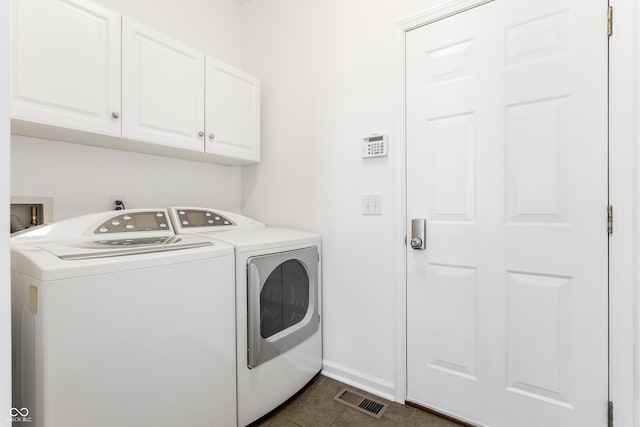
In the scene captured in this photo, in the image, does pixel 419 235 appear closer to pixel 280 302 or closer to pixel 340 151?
pixel 340 151

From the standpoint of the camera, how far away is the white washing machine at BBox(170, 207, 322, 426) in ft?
4.74

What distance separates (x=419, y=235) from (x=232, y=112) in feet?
4.64

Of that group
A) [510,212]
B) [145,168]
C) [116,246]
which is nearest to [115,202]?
[145,168]

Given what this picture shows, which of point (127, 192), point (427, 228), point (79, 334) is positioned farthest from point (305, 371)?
point (127, 192)

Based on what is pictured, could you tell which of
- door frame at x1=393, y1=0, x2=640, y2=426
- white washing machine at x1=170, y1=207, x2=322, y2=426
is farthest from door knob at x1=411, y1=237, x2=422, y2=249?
door frame at x1=393, y1=0, x2=640, y2=426

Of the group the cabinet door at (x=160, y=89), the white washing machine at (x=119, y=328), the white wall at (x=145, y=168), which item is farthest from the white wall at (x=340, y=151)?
the white washing machine at (x=119, y=328)

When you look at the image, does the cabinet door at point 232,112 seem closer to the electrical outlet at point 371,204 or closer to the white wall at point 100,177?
the white wall at point 100,177

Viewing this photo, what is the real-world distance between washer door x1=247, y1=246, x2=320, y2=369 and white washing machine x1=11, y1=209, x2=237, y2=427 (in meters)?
0.11

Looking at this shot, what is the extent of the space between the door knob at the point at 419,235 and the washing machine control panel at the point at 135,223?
4.45ft

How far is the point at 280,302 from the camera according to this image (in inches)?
66.6

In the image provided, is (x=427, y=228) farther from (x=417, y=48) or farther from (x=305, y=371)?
(x=305, y=371)

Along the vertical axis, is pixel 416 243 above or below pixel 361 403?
above

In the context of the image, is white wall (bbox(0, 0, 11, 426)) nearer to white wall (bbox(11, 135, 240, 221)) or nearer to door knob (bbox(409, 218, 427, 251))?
white wall (bbox(11, 135, 240, 221))

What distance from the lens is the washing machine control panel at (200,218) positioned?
5.82ft
